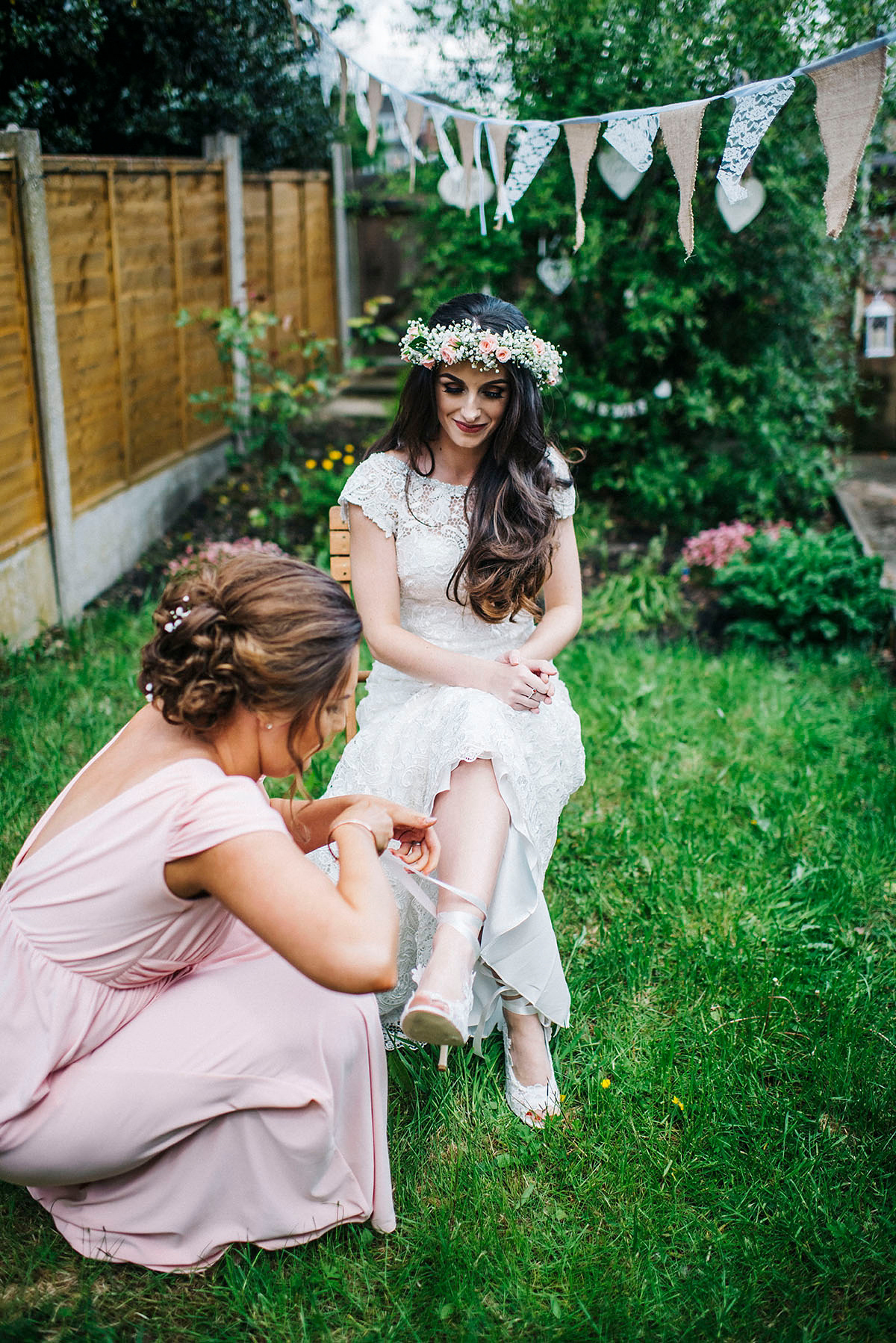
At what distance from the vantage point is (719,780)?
3627mm

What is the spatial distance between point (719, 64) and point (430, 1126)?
206 inches

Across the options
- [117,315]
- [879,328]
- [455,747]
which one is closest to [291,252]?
[117,315]

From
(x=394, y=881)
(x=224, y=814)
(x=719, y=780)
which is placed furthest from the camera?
(x=719, y=780)

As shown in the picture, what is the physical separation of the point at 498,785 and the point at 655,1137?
769 mm

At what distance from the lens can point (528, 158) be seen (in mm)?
3484

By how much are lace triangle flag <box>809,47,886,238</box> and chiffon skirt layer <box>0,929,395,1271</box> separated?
68.6 inches

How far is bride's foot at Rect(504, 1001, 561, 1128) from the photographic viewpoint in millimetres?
2273

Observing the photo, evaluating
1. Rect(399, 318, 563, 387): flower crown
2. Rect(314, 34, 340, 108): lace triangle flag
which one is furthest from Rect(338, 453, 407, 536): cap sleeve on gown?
Rect(314, 34, 340, 108): lace triangle flag

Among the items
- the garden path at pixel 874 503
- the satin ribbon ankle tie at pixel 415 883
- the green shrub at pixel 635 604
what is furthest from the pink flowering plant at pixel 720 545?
the satin ribbon ankle tie at pixel 415 883

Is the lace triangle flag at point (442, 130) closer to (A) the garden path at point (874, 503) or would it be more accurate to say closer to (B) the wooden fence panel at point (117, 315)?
(B) the wooden fence panel at point (117, 315)

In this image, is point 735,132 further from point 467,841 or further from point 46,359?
point 46,359

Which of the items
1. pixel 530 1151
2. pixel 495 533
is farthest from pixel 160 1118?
pixel 495 533

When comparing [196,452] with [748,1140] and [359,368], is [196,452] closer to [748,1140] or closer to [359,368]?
[359,368]

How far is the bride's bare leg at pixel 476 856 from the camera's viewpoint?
7.02 feet
